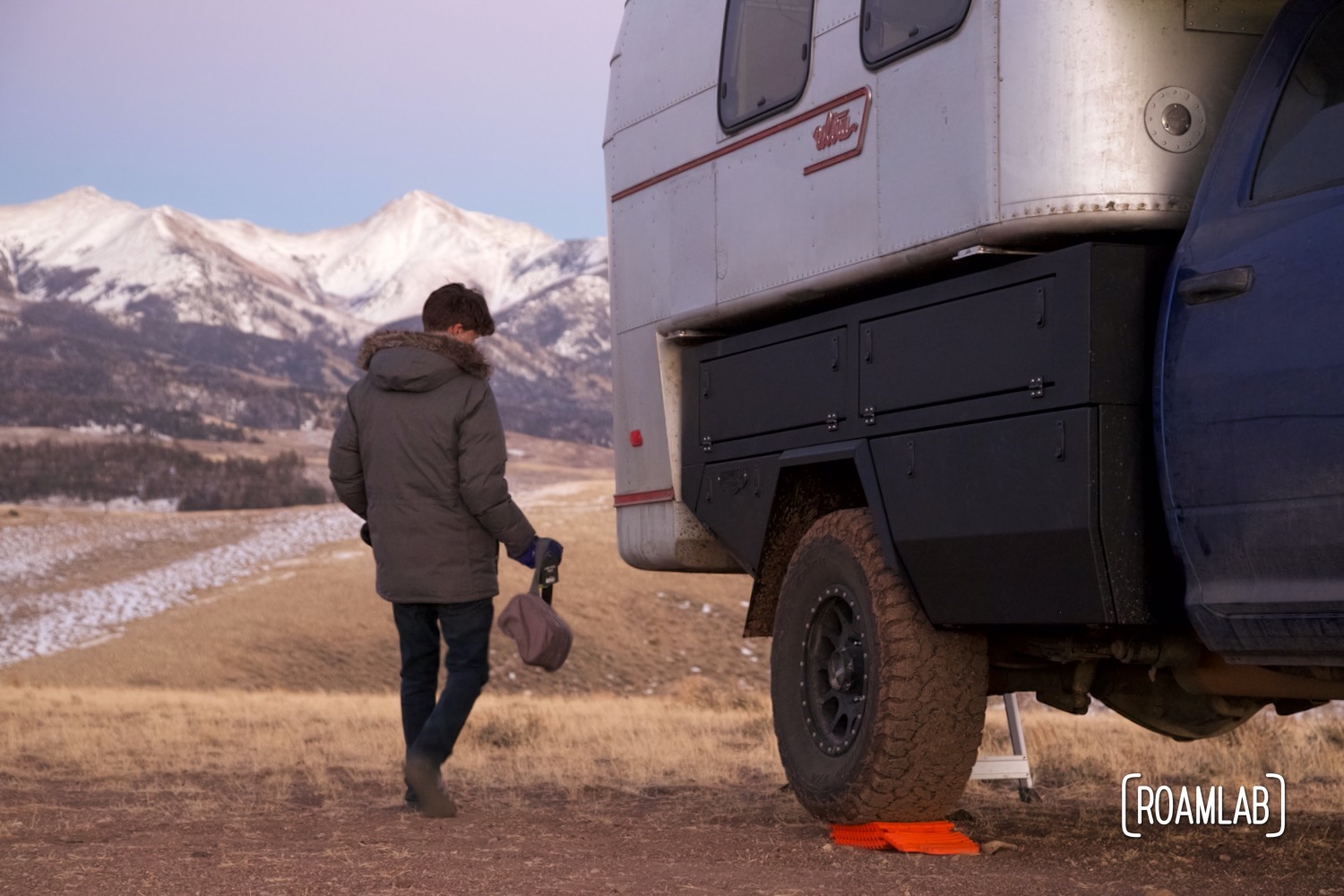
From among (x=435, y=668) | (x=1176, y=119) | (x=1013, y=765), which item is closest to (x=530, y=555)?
(x=435, y=668)

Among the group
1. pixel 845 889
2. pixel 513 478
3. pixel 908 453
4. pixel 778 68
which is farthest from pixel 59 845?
pixel 513 478

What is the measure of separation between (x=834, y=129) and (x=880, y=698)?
202 cm

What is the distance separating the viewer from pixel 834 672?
639 cm

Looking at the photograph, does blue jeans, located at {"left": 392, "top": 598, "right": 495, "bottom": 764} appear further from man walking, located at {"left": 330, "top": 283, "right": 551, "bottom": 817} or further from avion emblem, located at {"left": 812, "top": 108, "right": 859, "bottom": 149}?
avion emblem, located at {"left": 812, "top": 108, "right": 859, "bottom": 149}

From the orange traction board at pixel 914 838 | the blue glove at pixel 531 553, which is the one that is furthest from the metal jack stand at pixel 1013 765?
the blue glove at pixel 531 553

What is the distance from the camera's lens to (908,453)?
228 inches

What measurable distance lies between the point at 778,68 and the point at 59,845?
151 inches

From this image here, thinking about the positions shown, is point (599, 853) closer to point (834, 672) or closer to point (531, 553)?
point (834, 672)

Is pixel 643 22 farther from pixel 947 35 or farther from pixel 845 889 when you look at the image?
pixel 845 889

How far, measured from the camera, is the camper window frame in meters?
6.53

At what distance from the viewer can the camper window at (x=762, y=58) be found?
6621 millimetres

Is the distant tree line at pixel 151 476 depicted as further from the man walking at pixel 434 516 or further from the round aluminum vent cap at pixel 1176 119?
the round aluminum vent cap at pixel 1176 119

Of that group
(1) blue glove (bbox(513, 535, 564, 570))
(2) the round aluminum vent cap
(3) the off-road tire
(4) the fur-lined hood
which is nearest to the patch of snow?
(4) the fur-lined hood

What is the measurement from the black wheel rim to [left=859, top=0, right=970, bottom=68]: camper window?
1890mm
